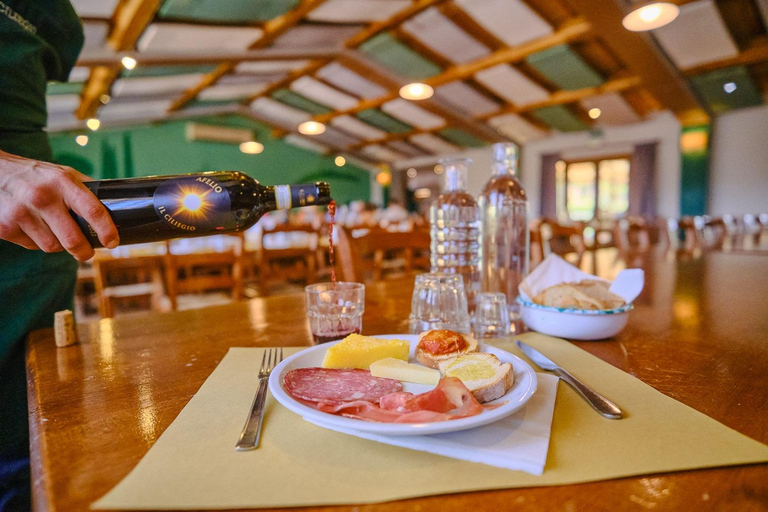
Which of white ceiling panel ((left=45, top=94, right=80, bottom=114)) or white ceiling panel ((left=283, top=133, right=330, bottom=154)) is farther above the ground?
white ceiling panel ((left=283, top=133, right=330, bottom=154))

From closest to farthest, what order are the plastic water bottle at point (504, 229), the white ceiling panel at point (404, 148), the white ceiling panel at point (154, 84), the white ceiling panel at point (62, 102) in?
the plastic water bottle at point (504, 229)
the white ceiling panel at point (62, 102)
the white ceiling panel at point (154, 84)
the white ceiling panel at point (404, 148)

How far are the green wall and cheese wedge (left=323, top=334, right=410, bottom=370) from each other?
9766 mm

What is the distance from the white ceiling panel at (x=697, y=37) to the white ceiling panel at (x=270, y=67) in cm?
682

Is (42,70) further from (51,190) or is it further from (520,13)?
(520,13)

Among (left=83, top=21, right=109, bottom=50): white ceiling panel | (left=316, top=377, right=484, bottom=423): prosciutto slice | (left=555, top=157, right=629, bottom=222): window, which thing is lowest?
(left=316, top=377, right=484, bottom=423): prosciutto slice

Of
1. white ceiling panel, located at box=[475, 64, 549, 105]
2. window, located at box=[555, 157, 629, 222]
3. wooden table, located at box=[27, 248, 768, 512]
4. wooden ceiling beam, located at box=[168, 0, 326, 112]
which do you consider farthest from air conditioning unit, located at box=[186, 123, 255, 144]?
wooden table, located at box=[27, 248, 768, 512]

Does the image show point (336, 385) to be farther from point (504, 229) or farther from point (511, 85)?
point (511, 85)

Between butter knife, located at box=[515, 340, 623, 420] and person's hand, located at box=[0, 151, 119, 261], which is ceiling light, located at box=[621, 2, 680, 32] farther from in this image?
person's hand, located at box=[0, 151, 119, 261]

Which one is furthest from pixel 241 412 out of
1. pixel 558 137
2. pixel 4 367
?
pixel 558 137

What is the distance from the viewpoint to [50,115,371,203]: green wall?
36.8 feet

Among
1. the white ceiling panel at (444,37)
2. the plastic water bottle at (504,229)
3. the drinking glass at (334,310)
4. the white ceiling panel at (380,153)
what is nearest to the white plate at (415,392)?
the drinking glass at (334,310)

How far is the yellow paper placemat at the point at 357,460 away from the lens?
380 millimetres

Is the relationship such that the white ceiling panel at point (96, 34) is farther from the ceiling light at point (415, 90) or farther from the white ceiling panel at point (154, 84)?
the ceiling light at point (415, 90)

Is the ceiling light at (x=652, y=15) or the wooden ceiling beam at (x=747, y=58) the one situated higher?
the wooden ceiling beam at (x=747, y=58)
